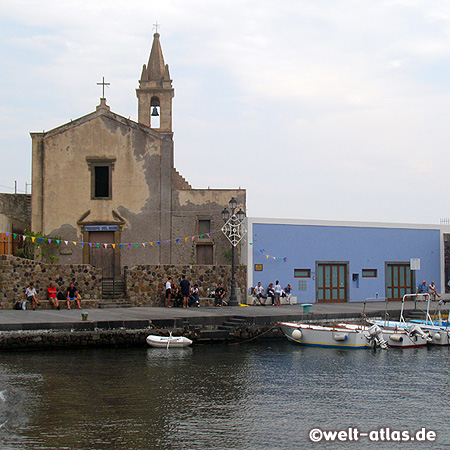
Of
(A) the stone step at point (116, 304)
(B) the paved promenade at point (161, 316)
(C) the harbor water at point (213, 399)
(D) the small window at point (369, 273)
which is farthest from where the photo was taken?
(D) the small window at point (369, 273)

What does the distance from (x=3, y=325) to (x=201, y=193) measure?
50.7ft

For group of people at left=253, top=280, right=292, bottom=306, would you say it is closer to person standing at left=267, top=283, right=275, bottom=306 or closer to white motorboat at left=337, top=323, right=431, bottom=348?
person standing at left=267, top=283, right=275, bottom=306

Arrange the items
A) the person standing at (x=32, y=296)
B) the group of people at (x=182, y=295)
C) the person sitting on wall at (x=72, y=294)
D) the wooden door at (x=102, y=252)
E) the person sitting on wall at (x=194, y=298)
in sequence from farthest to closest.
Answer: the wooden door at (x=102, y=252)
the person sitting on wall at (x=194, y=298)
the group of people at (x=182, y=295)
the person sitting on wall at (x=72, y=294)
the person standing at (x=32, y=296)

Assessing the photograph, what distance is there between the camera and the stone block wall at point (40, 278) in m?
25.3

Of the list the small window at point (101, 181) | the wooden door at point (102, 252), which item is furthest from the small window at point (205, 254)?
the small window at point (101, 181)

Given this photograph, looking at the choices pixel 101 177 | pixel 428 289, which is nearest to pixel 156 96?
pixel 101 177

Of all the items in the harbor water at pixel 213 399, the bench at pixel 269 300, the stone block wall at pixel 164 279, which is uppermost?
the stone block wall at pixel 164 279

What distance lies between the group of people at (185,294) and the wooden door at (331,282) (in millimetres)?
6031

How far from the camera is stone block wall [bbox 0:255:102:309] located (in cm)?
2531

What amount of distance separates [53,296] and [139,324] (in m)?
5.54

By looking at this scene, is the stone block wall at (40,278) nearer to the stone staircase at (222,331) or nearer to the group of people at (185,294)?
the group of people at (185,294)

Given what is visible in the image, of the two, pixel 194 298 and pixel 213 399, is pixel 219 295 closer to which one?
pixel 194 298

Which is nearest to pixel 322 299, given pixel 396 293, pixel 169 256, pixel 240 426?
pixel 396 293

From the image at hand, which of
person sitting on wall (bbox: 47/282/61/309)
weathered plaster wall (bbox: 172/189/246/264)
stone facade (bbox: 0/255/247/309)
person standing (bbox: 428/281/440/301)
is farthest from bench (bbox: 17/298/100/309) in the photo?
person standing (bbox: 428/281/440/301)
